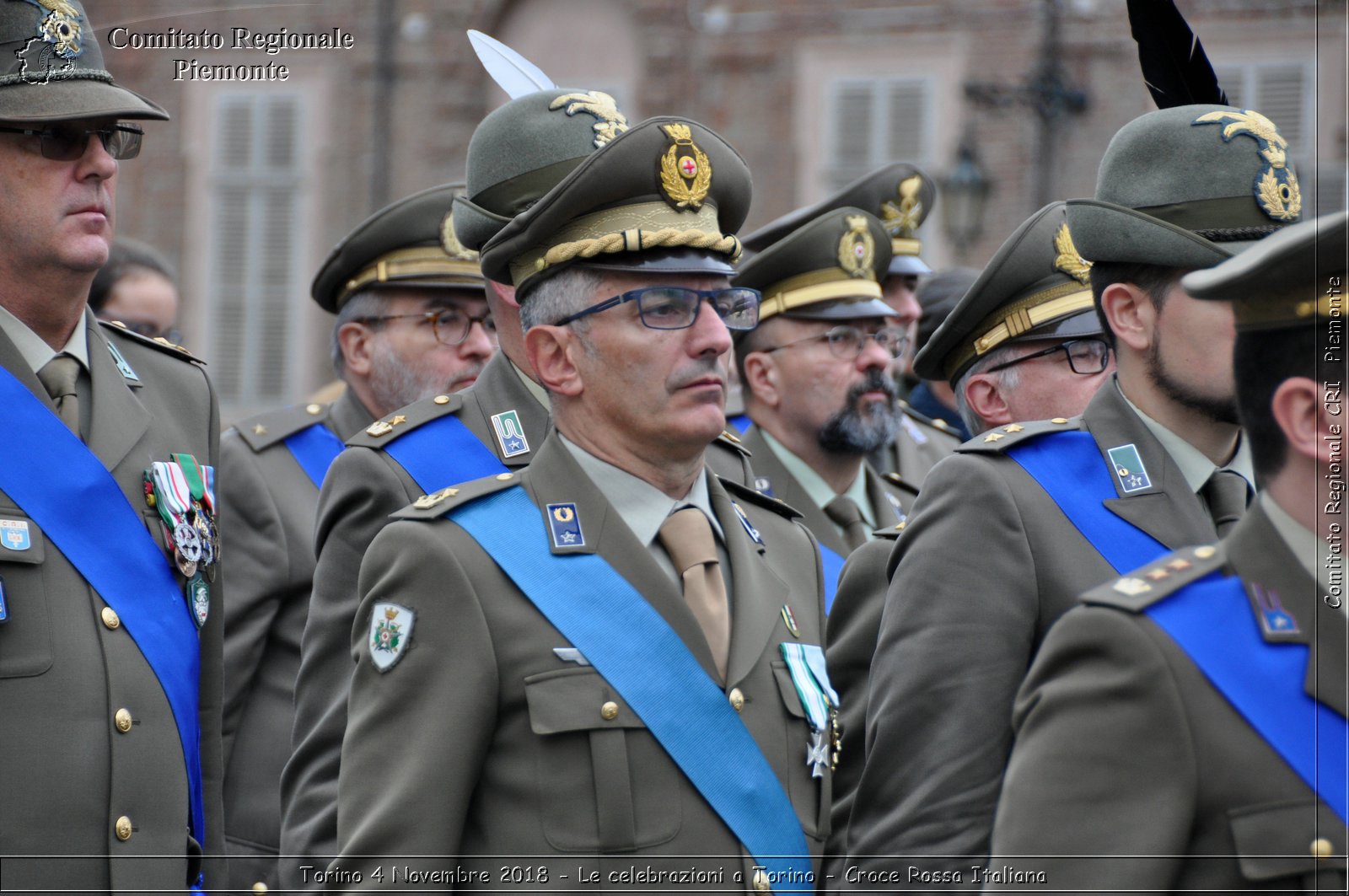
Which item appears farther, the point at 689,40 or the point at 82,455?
the point at 689,40

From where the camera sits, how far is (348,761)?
9.68 feet

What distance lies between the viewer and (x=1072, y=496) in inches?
130

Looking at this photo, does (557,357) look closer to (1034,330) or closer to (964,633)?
(964,633)

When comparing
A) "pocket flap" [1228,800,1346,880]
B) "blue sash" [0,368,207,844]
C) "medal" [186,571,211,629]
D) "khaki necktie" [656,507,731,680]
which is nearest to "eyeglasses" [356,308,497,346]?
"medal" [186,571,211,629]

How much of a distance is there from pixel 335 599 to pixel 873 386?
8.16ft

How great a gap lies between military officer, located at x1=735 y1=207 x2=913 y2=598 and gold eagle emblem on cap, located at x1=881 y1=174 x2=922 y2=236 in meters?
1.00

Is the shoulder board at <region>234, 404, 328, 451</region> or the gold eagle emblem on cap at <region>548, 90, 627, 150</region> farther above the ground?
the gold eagle emblem on cap at <region>548, 90, 627, 150</region>

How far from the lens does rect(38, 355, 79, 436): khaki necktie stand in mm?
3674

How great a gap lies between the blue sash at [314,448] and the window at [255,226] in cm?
1309

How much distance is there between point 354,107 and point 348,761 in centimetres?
1597

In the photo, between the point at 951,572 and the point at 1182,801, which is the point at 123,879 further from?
the point at 1182,801

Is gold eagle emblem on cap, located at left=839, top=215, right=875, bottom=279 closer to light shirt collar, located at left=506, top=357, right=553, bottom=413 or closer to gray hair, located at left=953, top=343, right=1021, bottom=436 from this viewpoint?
gray hair, located at left=953, top=343, right=1021, bottom=436

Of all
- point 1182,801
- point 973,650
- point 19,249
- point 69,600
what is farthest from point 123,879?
point 1182,801

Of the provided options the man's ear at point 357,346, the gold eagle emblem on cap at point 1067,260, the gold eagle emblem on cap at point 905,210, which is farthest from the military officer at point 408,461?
the gold eagle emblem on cap at point 905,210
